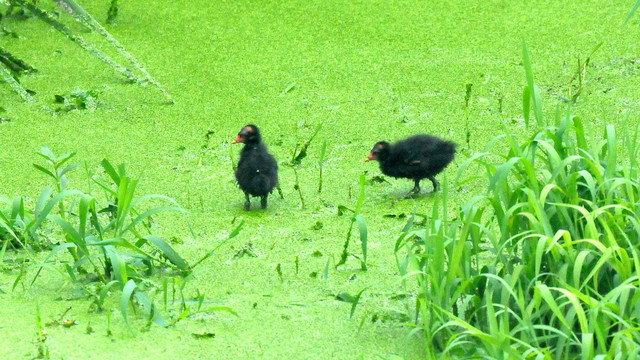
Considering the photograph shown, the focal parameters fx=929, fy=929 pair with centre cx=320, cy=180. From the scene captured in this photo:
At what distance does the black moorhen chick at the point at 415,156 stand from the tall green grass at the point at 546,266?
1.40 metres

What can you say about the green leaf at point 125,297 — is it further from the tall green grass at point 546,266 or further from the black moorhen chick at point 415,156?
the black moorhen chick at point 415,156

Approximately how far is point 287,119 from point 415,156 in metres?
1.08

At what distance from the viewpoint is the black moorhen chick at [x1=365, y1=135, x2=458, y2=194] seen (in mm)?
4555

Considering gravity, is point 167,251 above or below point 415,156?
below

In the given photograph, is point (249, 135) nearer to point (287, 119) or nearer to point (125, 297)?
point (287, 119)

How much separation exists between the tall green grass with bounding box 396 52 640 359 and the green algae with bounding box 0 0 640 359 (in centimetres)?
23

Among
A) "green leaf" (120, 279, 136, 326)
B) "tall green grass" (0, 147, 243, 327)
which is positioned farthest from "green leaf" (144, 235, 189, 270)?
"green leaf" (120, 279, 136, 326)

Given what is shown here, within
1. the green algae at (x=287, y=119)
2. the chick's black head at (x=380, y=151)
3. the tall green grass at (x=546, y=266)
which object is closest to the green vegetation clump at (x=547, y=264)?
the tall green grass at (x=546, y=266)

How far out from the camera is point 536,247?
2.87m

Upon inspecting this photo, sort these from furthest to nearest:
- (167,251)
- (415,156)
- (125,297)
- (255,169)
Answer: (415,156)
(255,169)
(167,251)
(125,297)

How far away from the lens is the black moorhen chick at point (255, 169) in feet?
14.3

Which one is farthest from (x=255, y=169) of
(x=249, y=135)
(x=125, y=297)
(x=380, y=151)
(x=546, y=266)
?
(x=546, y=266)

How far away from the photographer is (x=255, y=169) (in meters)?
4.41

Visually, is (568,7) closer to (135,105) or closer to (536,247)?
(135,105)
